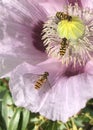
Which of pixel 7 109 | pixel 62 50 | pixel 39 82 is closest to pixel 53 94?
pixel 39 82

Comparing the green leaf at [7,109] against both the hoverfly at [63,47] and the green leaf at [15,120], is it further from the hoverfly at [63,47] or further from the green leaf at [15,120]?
the hoverfly at [63,47]

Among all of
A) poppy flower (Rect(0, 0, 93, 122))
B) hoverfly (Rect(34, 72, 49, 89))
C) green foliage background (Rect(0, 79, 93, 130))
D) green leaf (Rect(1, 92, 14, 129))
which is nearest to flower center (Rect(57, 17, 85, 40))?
poppy flower (Rect(0, 0, 93, 122))

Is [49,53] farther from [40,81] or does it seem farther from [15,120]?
[15,120]

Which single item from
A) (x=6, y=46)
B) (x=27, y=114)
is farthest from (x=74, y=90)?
(x=27, y=114)

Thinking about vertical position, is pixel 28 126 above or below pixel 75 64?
below

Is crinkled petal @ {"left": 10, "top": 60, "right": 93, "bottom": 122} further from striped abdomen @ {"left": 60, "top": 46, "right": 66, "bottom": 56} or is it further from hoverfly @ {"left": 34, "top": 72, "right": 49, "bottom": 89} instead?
striped abdomen @ {"left": 60, "top": 46, "right": 66, "bottom": 56}

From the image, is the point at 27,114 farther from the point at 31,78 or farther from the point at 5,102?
the point at 31,78
